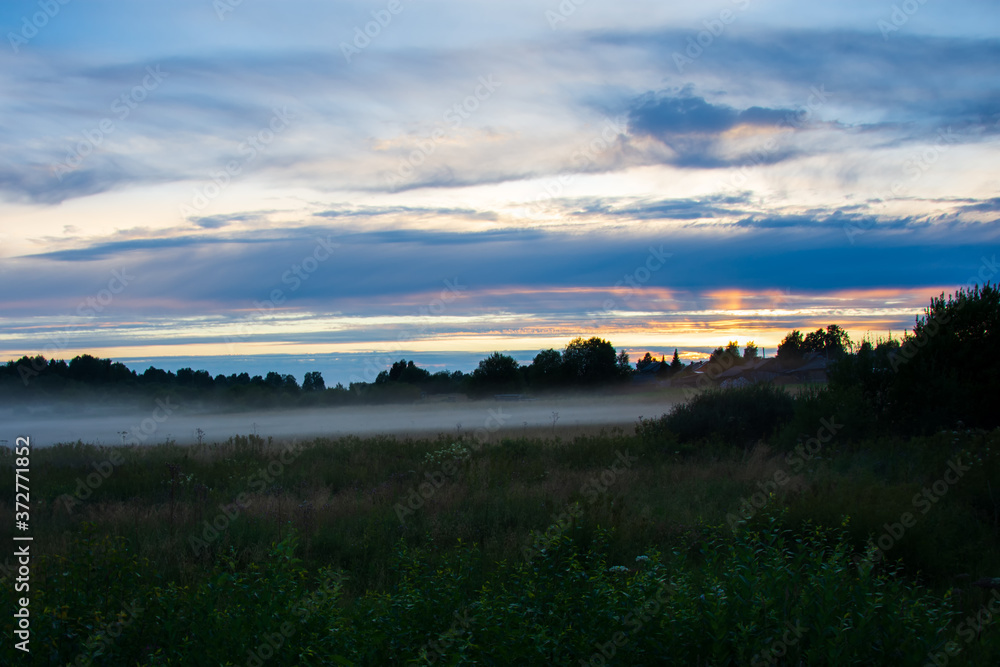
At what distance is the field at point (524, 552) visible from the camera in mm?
4941

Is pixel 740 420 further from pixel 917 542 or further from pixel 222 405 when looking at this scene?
pixel 222 405

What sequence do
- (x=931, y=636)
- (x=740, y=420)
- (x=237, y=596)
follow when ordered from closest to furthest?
(x=931, y=636) → (x=237, y=596) → (x=740, y=420)

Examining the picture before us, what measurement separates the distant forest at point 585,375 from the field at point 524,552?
272 centimetres

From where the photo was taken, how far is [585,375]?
221ft

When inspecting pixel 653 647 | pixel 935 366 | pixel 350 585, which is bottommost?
pixel 350 585

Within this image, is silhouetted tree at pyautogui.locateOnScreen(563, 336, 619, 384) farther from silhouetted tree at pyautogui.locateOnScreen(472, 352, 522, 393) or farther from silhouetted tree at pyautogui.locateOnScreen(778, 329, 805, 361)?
silhouetted tree at pyautogui.locateOnScreen(778, 329, 805, 361)

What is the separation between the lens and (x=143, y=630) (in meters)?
5.29

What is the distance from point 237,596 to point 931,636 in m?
5.70

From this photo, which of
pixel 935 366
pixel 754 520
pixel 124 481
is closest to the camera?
pixel 754 520

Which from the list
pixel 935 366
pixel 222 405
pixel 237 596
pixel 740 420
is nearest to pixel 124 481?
pixel 237 596
